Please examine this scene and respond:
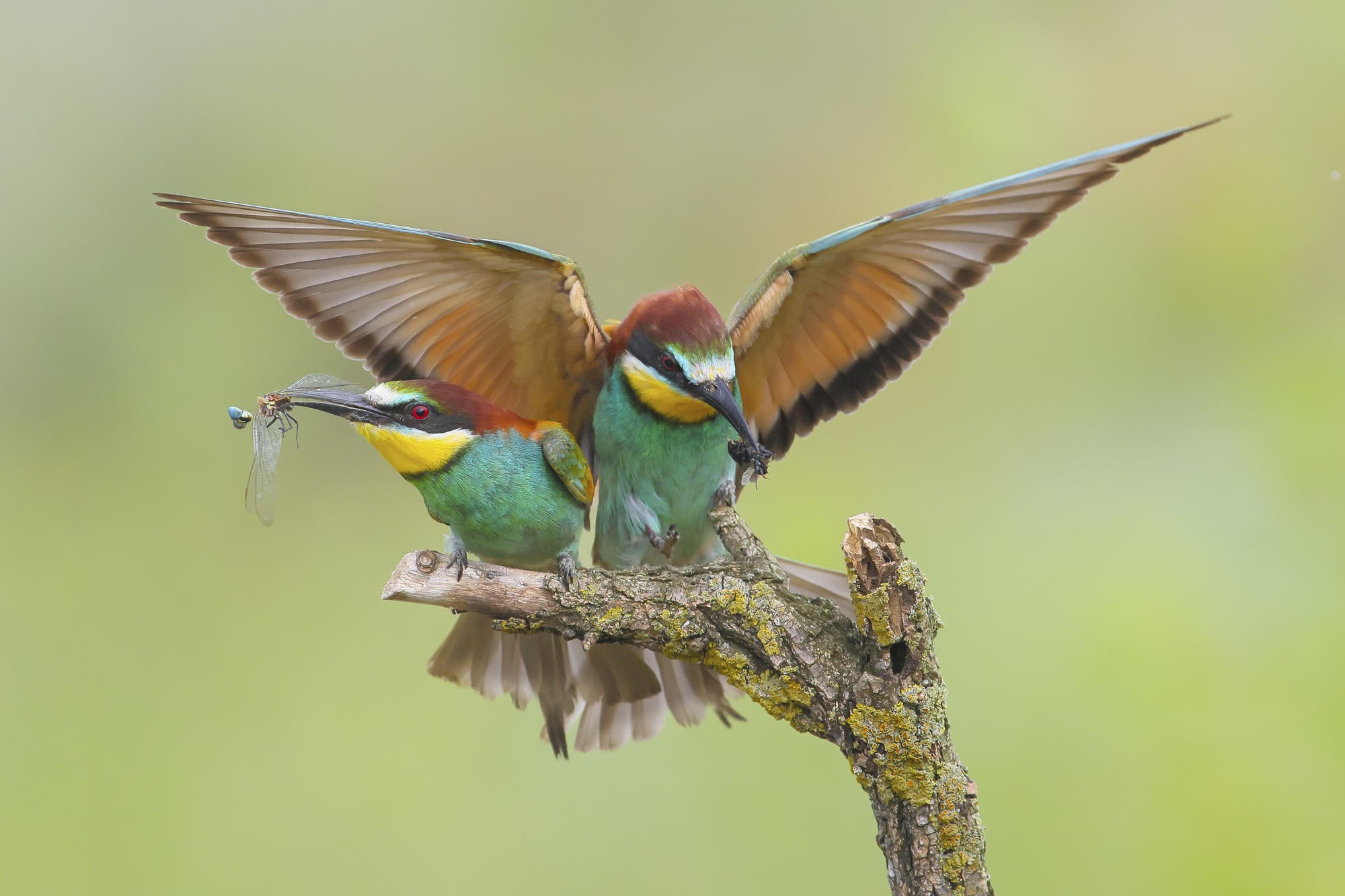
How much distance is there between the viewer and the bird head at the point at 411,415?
169cm

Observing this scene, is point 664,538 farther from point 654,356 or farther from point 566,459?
point 654,356

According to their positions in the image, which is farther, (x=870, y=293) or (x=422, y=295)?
(x=870, y=293)

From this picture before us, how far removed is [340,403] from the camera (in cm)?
168

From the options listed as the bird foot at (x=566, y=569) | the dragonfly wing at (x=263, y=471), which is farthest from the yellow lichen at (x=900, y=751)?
the dragonfly wing at (x=263, y=471)

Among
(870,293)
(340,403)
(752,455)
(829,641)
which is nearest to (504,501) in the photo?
(340,403)

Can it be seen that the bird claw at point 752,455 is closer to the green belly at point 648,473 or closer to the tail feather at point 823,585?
the green belly at point 648,473

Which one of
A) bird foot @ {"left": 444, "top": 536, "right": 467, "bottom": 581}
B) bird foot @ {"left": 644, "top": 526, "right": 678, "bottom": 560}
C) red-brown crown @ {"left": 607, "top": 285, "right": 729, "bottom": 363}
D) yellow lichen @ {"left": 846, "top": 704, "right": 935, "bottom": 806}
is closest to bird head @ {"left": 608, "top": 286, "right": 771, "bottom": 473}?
red-brown crown @ {"left": 607, "top": 285, "right": 729, "bottom": 363}

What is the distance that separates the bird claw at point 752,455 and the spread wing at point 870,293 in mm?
146

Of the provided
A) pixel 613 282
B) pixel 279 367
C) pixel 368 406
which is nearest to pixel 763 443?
pixel 368 406

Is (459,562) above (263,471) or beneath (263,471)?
beneath

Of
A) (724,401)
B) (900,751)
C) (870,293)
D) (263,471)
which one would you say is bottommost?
(900,751)

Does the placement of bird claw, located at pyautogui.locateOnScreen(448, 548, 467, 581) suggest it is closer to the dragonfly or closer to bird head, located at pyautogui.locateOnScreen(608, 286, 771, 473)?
the dragonfly

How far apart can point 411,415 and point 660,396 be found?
39 centimetres

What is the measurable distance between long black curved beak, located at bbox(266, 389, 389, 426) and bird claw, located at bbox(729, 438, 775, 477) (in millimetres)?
558
